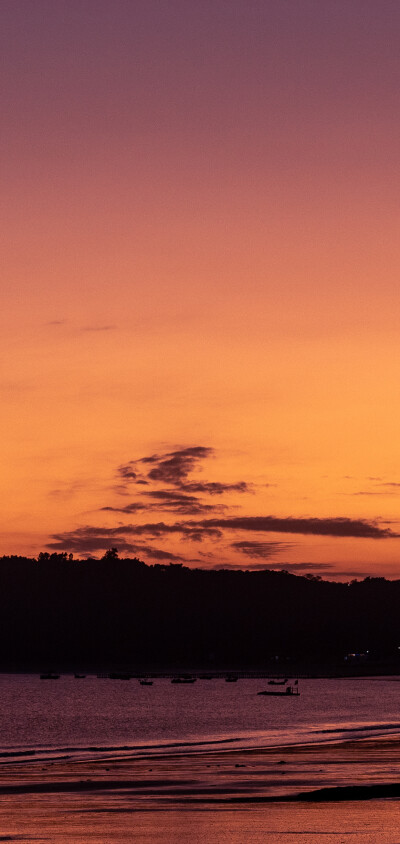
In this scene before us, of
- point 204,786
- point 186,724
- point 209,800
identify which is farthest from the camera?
point 186,724

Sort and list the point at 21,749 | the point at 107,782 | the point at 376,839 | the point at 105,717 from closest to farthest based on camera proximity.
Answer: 1. the point at 376,839
2. the point at 107,782
3. the point at 21,749
4. the point at 105,717

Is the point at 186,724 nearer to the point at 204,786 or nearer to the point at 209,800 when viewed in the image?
the point at 204,786

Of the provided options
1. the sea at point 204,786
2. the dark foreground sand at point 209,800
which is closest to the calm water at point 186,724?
the sea at point 204,786

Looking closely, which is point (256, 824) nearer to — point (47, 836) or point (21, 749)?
point (47, 836)

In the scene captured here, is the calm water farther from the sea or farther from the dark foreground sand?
the dark foreground sand

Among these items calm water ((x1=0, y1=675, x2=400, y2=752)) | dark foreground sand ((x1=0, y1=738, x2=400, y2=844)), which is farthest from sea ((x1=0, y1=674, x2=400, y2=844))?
calm water ((x1=0, y1=675, x2=400, y2=752))

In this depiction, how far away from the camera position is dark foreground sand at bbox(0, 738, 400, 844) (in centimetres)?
3466

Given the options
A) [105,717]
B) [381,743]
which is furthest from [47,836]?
[105,717]

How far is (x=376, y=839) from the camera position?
32.2 meters

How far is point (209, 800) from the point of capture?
4541cm

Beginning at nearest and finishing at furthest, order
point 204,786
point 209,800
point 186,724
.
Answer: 1. point 209,800
2. point 204,786
3. point 186,724

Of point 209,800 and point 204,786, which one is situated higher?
point 209,800

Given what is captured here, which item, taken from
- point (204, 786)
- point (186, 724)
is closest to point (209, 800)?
point (204, 786)

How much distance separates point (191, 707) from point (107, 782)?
145785mm
